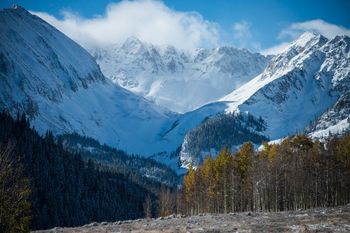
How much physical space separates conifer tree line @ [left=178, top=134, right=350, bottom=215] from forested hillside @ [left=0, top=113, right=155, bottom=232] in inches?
1846

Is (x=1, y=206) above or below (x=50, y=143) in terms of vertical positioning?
below

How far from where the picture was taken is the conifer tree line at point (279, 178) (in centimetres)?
8894

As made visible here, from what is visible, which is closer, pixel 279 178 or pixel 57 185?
pixel 279 178

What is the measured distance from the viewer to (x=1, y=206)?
3612 cm

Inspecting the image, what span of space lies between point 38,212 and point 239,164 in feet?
181

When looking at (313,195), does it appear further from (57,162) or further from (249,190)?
(57,162)

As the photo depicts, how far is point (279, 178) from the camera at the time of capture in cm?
9438

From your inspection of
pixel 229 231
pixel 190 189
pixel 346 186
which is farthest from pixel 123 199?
pixel 229 231

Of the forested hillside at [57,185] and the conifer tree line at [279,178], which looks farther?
the forested hillside at [57,185]

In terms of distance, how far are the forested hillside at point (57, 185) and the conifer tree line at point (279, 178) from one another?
46.9 m

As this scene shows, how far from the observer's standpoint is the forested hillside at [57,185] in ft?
420

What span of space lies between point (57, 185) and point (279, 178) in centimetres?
7871

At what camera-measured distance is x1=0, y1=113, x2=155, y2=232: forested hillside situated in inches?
5044

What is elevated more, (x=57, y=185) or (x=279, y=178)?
(x=57, y=185)
